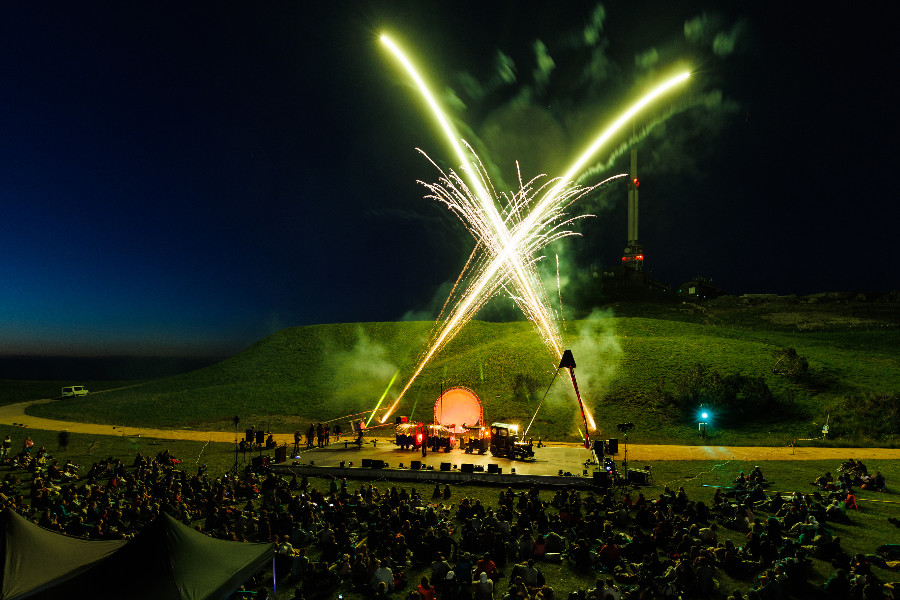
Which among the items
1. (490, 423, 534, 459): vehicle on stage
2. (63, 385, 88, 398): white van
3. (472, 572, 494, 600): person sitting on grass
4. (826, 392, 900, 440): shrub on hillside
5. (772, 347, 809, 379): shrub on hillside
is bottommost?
(63, 385, 88, 398): white van

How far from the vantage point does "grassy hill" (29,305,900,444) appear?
132 ft

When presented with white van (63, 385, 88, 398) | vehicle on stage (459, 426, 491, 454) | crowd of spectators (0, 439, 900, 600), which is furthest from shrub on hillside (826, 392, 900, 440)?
white van (63, 385, 88, 398)

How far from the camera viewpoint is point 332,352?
81125mm

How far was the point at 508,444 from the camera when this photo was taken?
90.8 ft

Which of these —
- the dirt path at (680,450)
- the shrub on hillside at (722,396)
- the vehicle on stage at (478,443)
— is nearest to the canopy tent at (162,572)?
the vehicle on stage at (478,443)

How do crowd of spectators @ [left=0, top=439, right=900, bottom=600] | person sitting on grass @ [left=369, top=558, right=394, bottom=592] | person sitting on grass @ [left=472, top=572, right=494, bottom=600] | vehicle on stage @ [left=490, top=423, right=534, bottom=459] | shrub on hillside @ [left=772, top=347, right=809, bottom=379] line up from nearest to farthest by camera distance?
person sitting on grass @ [left=472, top=572, right=494, bottom=600] → crowd of spectators @ [left=0, top=439, right=900, bottom=600] → person sitting on grass @ [left=369, top=558, right=394, bottom=592] → vehicle on stage @ [left=490, top=423, right=534, bottom=459] → shrub on hillside @ [left=772, top=347, right=809, bottom=379]

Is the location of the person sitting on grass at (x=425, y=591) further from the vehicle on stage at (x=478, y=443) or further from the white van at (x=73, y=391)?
the white van at (x=73, y=391)

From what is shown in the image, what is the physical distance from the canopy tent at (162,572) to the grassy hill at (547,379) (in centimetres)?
3087

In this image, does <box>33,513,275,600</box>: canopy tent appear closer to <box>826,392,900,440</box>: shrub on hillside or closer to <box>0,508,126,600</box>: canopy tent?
<box>0,508,126,600</box>: canopy tent

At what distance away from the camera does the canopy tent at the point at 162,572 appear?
322 inches

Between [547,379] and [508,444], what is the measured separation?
23807 millimetres

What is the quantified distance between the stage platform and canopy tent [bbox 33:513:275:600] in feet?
47.7

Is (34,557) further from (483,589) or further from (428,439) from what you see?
(428,439)

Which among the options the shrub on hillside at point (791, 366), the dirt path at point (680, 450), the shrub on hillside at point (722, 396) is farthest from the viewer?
the shrub on hillside at point (791, 366)
